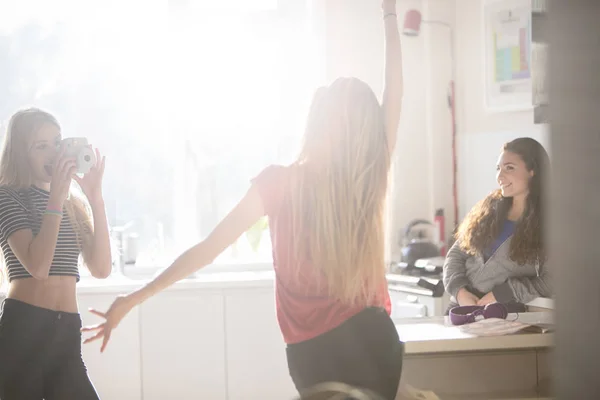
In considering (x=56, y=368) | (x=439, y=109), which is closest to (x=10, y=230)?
(x=56, y=368)

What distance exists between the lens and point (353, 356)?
4.37 ft

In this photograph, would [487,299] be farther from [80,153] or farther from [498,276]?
[80,153]

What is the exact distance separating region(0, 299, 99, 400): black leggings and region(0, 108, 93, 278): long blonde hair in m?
0.27

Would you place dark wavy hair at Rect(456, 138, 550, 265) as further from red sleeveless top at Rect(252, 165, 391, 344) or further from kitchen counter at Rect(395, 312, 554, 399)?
red sleeveless top at Rect(252, 165, 391, 344)

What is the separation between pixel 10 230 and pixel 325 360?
37.6 inches

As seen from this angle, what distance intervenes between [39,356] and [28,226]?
0.33 m

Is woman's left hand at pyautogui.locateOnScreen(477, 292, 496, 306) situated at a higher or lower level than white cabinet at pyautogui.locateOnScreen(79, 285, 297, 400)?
higher

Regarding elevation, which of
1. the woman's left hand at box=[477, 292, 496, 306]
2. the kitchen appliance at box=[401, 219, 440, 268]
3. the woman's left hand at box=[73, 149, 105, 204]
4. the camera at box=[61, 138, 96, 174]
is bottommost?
the woman's left hand at box=[477, 292, 496, 306]

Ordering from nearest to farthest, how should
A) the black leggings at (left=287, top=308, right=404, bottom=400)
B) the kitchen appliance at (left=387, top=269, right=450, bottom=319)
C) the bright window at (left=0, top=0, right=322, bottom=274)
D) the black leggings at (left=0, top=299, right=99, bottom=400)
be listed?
1. the black leggings at (left=287, top=308, right=404, bottom=400)
2. the black leggings at (left=0, top=299, right=99, bottom=400)
3. the kitchen appliance at (left=387, top=269, right=450, bottom=319)
4. the bright window at (left=0, top=0, right=322, bottom=274)

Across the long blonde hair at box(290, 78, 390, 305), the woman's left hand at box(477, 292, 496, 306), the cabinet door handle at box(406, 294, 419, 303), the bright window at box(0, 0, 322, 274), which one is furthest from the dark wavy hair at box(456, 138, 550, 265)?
the bright window at box(0, 0, 322, 274)

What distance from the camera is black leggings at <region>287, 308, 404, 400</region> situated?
133cm

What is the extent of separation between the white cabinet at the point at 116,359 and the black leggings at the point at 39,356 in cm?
140

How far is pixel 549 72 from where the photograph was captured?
36 centimetres

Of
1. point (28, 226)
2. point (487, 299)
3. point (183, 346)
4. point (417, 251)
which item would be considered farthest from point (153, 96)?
point (487, 299)
